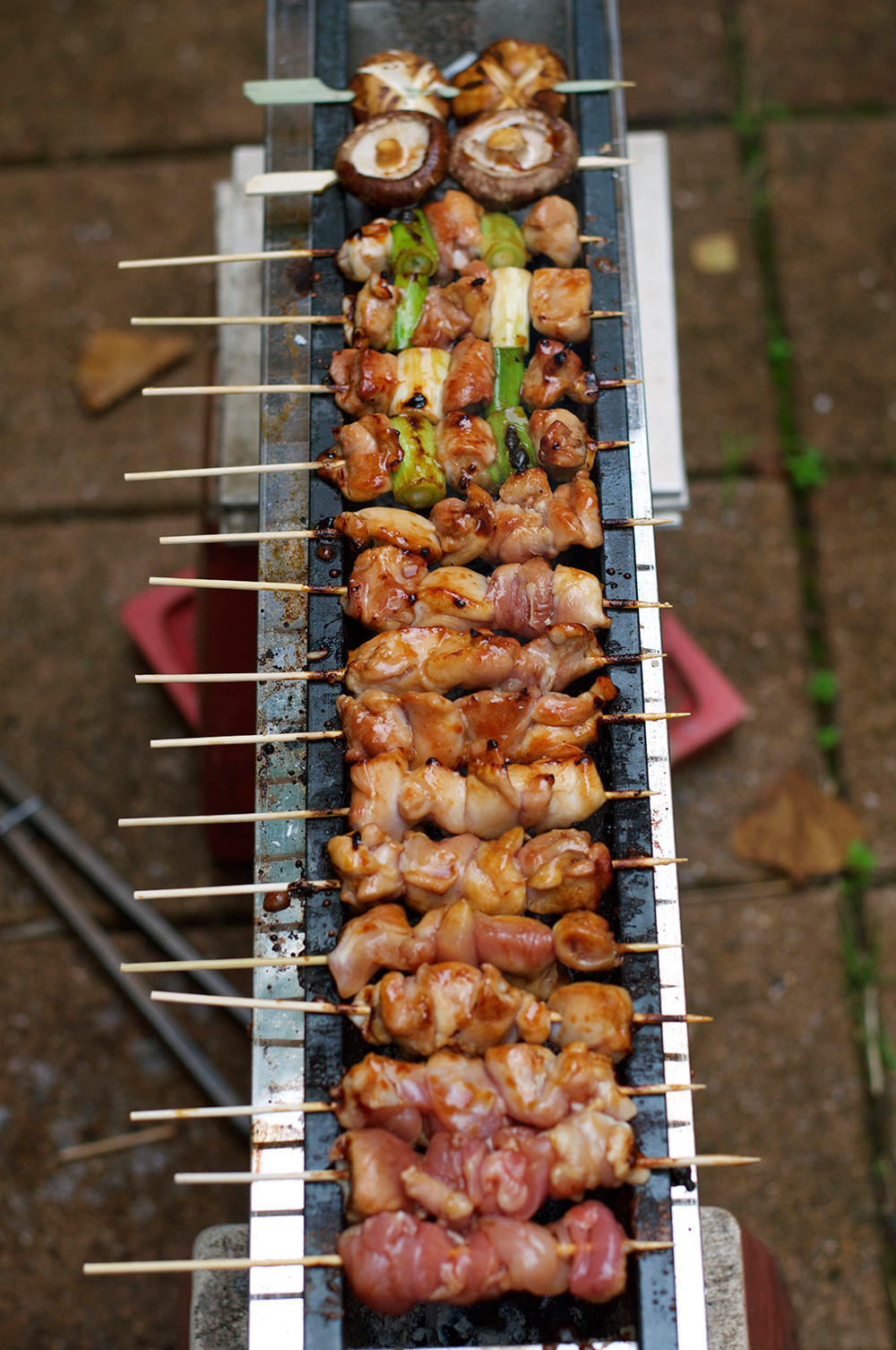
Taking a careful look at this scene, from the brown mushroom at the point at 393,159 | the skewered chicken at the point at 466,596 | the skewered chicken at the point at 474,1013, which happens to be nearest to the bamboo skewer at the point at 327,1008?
the skewered chicken at the point at 474,1013

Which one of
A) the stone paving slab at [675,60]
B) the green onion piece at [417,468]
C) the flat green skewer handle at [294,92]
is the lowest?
the green onion piece at [417,468]

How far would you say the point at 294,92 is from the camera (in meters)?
3.26

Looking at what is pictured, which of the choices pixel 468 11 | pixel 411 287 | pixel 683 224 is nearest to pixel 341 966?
pixel 411 287

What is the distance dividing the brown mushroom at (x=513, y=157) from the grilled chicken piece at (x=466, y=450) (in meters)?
0.77

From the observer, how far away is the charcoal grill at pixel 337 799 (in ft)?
7.57

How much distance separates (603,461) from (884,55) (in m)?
4.42

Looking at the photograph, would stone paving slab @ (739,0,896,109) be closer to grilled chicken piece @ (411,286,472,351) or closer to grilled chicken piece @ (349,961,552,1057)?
grilled chicken piece @ (411,286,472,351)

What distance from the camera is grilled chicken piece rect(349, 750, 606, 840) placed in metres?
2.56

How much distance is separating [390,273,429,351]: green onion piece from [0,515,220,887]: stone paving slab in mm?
2199

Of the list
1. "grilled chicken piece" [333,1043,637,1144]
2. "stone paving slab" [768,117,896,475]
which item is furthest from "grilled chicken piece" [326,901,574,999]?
"stone paving slab" [768,117,896,475]

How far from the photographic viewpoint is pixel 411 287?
9.90 ft

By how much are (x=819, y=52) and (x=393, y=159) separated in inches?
151

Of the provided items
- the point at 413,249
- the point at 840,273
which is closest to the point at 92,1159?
the point at 413,249

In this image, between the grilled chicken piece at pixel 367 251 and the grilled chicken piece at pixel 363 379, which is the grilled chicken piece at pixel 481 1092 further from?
the grilled chicken piece at pixel 367 251
